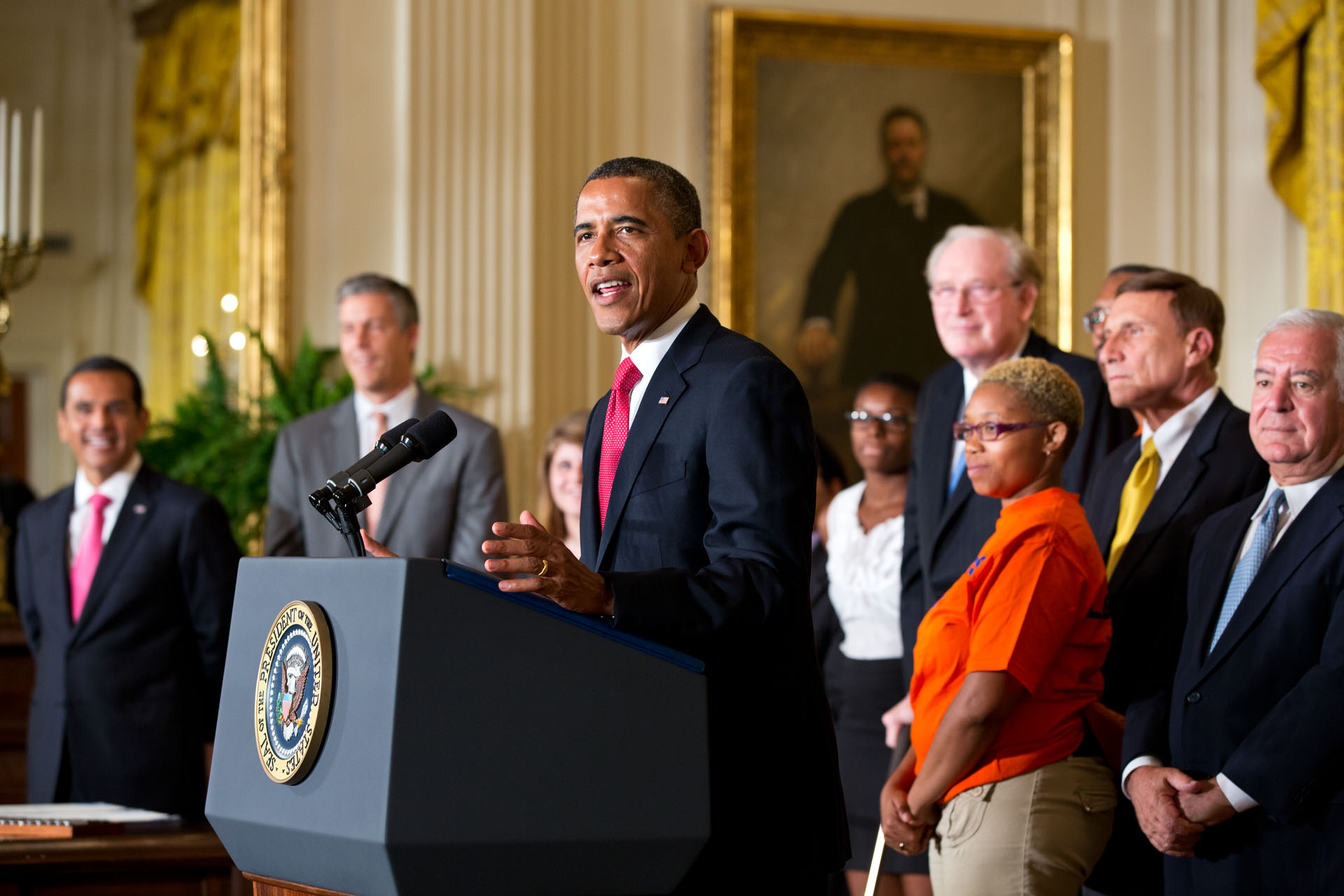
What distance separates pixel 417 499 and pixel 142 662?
2.93 ft

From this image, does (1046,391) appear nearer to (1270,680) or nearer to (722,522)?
(1270,680)

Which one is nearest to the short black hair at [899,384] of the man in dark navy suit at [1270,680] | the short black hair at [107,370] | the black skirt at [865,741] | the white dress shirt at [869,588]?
the white dress shirt at [869,588]

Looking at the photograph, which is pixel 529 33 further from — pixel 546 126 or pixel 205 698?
pixel 205 698

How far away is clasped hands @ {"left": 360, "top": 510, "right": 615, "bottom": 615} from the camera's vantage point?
1.64m

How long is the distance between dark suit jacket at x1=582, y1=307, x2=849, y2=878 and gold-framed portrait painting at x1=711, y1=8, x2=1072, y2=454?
15.3 feet

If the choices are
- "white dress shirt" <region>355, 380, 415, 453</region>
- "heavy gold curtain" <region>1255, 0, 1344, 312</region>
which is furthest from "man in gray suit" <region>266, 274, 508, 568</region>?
"heavy gold curtain" <region>1255, 0, 1344, 312</region>

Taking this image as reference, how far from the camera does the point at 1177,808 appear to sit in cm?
267

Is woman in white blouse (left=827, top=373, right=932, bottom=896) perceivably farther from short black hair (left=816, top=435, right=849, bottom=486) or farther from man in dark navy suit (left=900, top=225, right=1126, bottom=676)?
short black hair (left=816, top=435, right=849, bottom=486)

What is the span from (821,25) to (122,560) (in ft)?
13.2

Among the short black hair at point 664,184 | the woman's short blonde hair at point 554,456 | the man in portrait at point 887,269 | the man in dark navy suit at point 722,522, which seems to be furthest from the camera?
the man in portrait at point 887,269

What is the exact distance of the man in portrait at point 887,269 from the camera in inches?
270

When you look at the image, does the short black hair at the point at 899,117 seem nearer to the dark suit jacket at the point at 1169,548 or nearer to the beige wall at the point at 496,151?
the beige wall at the point at 496,151

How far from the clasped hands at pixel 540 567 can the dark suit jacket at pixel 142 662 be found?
9.06 ft

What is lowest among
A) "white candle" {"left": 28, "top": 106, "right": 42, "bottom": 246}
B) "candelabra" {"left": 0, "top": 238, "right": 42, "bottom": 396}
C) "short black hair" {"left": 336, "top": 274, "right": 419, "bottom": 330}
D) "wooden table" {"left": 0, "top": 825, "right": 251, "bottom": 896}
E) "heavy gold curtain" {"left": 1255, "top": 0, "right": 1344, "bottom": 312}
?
"wooden table" {"left": 0, "top": 825, "right": 251, "bottom": 896}
